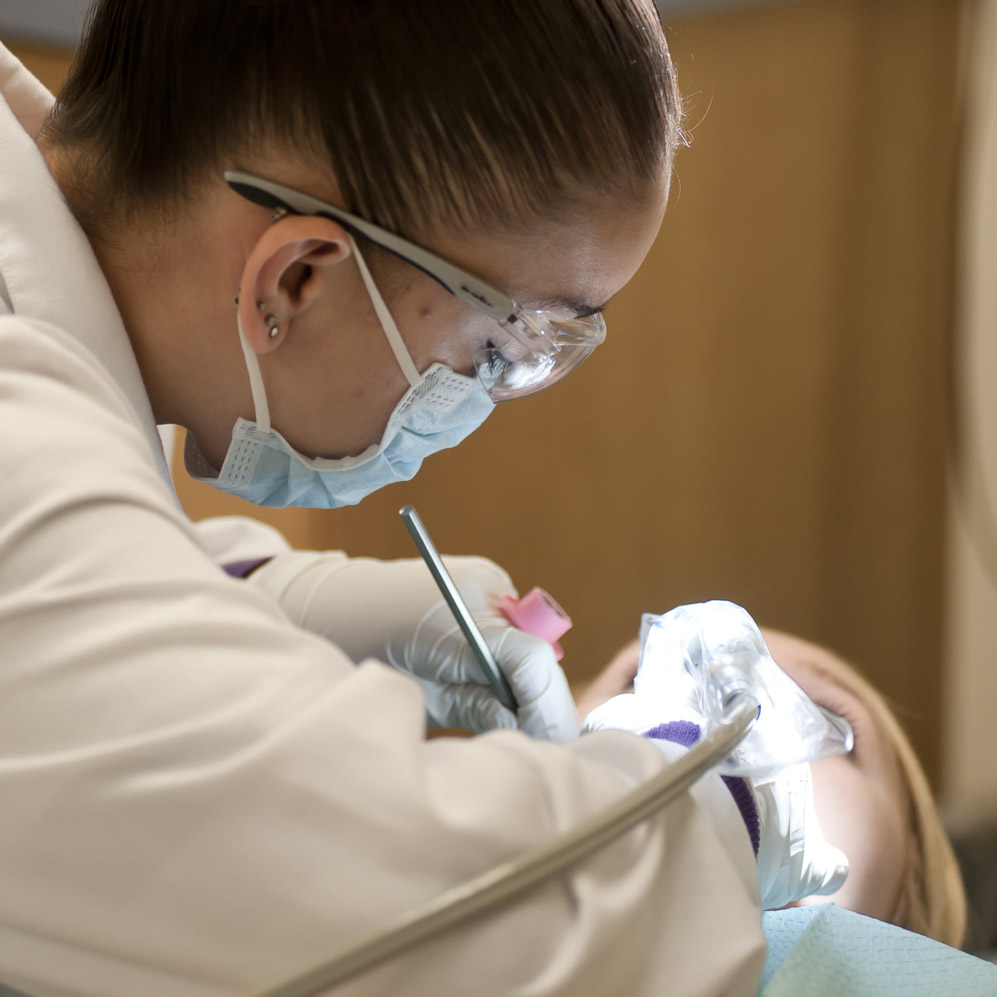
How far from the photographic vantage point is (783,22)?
1801mm

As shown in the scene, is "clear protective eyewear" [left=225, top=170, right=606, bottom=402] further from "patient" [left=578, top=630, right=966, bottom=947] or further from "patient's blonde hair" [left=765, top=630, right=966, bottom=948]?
"patient's blonde hair" [left=765, top=630, right=966, bottom=948]

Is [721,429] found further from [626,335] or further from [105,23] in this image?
[105,23]

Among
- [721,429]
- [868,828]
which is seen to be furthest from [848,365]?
[868,828]

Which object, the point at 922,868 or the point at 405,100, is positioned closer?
the point at 405,100

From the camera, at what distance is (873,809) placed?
116cm

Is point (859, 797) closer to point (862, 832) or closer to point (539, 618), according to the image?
point (862, 832)

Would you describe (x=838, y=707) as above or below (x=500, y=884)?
below

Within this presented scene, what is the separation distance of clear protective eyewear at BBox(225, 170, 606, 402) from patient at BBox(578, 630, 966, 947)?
22.0 inches

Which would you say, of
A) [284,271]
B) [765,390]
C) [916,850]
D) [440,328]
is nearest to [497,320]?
[440,328]

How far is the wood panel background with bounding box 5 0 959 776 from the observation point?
6.00 ft

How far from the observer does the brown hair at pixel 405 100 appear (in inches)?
25.9

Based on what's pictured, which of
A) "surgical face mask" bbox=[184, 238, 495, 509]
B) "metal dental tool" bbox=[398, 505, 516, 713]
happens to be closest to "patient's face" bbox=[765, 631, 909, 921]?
"metal dental tool" bbox=[398, 505, 516, 713]

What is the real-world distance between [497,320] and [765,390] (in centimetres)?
133

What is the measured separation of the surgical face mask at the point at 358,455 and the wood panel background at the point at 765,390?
0.91 m
